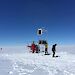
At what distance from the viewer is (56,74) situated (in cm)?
1212

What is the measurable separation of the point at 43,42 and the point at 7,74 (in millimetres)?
19537

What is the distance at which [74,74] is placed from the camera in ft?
39.1

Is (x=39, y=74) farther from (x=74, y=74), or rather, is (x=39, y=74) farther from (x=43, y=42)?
(x=43, y=42)

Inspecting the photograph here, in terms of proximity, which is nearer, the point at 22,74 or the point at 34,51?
the point at 22,74

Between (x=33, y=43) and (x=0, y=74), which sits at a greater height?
(x=33, y=43)

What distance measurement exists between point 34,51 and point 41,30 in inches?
266

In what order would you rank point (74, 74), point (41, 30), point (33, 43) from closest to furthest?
point (74, 74) → point (41, 30) → point (33, 43)

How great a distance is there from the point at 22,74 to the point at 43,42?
19.7 metres

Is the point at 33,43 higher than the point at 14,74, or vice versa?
the point at 33,43

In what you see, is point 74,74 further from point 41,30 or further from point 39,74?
point 41,30

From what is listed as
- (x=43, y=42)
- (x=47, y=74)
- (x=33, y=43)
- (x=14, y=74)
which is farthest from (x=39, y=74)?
(x=33, y=43)

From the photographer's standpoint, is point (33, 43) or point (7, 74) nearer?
point (7, 74)

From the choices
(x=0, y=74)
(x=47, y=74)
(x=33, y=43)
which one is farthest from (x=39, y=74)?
(x=33, y=43)

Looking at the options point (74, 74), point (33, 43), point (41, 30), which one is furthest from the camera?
point (33, 43)
